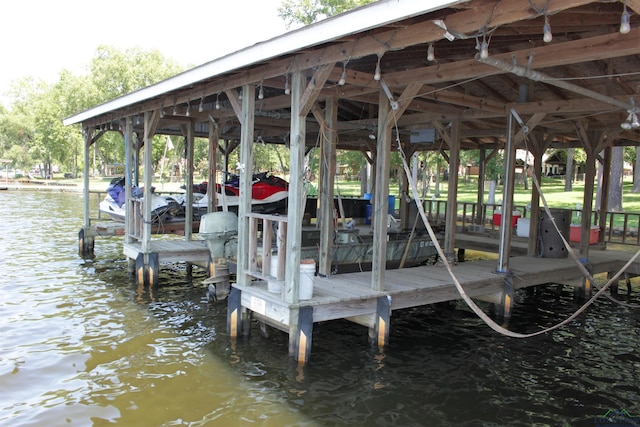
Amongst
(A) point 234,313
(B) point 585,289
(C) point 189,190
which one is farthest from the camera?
(C) point 189,190

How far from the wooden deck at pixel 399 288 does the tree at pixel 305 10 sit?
15.5 metres

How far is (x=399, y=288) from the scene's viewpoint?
6.33 m

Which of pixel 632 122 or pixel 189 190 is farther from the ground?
pixel 632 122

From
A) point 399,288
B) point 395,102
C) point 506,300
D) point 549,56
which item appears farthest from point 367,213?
point 549,56

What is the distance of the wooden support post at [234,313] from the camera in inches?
245

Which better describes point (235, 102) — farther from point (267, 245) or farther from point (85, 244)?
point (85, 244)

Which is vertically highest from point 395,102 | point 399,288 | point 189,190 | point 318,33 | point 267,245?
point 318,33

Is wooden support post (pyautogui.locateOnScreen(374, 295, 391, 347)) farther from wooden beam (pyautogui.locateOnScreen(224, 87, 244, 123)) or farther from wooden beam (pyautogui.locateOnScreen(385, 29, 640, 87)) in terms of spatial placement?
wooden beam (pyautogui.locateOnScreen(224, 87, 244, 123))

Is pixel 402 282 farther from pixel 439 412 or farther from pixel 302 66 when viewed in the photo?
pixel 302 66

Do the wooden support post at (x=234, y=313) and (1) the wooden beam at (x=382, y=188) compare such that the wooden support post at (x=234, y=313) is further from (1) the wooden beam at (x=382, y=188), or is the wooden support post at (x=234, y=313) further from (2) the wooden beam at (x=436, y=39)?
(2) the wooden beam at (x=436, y=39)

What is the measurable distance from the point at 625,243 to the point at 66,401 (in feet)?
38.5

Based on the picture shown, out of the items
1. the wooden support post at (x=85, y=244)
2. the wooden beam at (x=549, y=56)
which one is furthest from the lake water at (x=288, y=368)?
the wooden support post at (x=85, y=244)

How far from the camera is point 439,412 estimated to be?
4605mm

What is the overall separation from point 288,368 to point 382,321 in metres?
1.26
